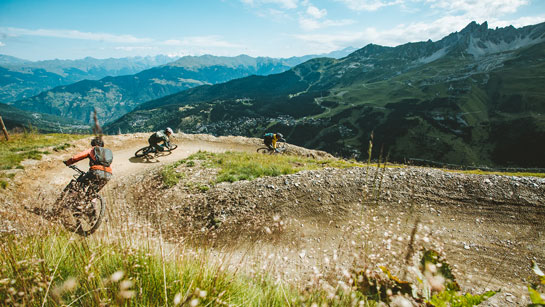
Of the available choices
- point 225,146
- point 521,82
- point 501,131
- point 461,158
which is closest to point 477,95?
point 521,82

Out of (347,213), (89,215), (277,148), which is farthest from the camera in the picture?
(277,148)

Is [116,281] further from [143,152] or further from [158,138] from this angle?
[143,152]

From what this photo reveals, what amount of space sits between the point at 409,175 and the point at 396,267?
23.1ft

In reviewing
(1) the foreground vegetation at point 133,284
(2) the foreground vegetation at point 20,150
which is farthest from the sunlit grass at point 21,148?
(1) the foreground vegetation at point 133,284

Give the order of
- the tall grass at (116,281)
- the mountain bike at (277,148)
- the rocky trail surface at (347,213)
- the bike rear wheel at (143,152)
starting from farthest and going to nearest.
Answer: the mountain bike at (277,148)
the bike rear wheel at (143,152)
the rocky trail surface at (347,213)
the tall grass at (116,281)

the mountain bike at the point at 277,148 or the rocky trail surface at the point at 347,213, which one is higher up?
the rocky trail surface at the point at 347,213

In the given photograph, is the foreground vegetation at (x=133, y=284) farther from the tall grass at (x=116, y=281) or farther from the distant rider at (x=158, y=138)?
the distant rider at (x=158, y=138)

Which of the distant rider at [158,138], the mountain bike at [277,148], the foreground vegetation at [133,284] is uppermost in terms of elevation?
the foreground vegetation at [133,284]

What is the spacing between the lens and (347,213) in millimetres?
9984

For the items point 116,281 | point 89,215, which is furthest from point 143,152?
point 116,281

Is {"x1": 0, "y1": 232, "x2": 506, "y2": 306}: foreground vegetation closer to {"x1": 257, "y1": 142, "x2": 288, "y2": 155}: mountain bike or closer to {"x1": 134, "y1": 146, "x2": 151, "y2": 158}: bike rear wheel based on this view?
{"x1": 134, "y1": 146, "x2": 151, "y2": 158}: bike rear wheel

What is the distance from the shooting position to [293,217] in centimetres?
975

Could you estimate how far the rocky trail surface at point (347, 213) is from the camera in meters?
7.34

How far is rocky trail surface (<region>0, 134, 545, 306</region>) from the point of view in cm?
734
